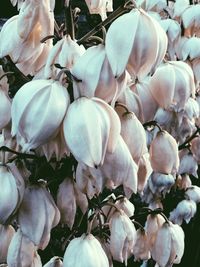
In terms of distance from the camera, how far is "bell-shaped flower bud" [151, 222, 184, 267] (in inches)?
29.2

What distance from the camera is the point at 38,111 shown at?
0.51m

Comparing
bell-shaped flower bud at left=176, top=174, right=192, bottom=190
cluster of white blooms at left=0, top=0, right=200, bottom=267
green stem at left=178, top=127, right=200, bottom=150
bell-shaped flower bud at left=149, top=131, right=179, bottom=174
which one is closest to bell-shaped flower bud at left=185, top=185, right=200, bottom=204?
bell-shaped flower bud at left=176, top=174, right=192, bottom=190

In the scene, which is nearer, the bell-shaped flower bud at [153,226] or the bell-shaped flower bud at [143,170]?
the bell-shaped flower bud at [143,170]

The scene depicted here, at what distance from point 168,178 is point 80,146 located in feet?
2.16

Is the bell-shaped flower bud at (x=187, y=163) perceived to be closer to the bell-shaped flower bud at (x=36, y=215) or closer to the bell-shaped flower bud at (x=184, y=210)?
the bell-shaped flower bud at (x=184, y=210)

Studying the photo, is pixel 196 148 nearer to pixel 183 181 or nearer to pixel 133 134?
pixel 183 181

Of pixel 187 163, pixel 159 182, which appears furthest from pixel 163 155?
pixel 187 163

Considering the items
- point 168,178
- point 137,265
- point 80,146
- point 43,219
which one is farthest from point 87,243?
point 137,265

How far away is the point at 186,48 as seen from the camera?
1.08 m

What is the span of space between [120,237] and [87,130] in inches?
8.9

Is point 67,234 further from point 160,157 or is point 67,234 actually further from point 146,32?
point 146,32

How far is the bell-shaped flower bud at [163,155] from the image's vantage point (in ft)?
2.14

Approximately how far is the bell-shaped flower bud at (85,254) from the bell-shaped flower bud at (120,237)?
6 centimetres

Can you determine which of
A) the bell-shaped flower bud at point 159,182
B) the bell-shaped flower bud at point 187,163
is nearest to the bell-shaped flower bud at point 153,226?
the bell-shaped flower bud at point 159,182
